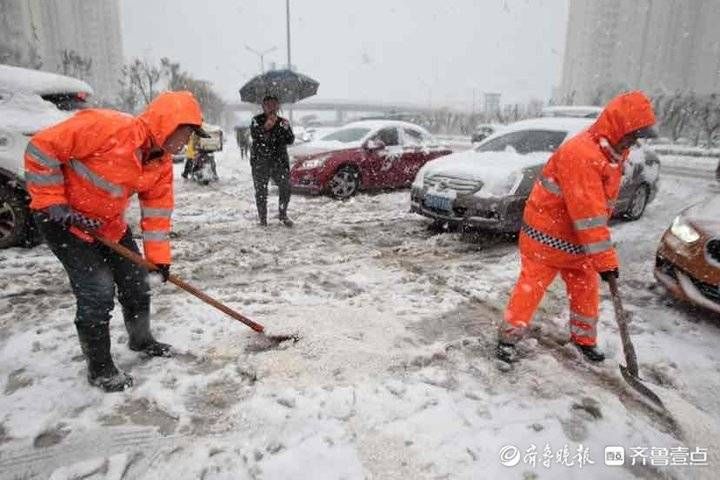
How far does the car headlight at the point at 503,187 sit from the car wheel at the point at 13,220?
4.88 m

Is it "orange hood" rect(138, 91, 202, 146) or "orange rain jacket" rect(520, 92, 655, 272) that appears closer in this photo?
"orange hood" rect(138, 91, 202, 146)

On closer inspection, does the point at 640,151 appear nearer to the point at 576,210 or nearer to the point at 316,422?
the point at 576,210

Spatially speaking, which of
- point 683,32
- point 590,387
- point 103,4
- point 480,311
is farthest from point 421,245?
point 103,4

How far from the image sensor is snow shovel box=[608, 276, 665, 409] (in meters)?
2.77

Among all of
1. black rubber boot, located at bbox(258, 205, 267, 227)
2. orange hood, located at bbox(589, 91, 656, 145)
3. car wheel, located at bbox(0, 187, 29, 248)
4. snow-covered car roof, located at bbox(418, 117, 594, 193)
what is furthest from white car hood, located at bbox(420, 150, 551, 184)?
car wheel, located at bbox(0, 187, 29, 248)

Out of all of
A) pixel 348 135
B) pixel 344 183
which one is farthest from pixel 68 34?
pixel 344 183

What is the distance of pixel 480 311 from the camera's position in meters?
3.98

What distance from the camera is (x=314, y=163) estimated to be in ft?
28.2

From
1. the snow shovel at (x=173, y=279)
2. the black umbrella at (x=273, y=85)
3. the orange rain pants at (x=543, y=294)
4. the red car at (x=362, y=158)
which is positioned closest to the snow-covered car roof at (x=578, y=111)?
the red car at (x=362, y=158)

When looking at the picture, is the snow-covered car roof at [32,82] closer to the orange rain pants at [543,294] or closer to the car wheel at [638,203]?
the orange rain pants at [543,294]

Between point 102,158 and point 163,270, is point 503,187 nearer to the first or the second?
point 163,270

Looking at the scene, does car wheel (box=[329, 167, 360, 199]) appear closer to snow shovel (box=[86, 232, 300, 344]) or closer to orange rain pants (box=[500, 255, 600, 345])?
snow shovel (box=[86, 232, 300, 344])

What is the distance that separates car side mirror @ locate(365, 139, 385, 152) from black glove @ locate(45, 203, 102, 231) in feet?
22.3

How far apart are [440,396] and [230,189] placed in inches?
315
